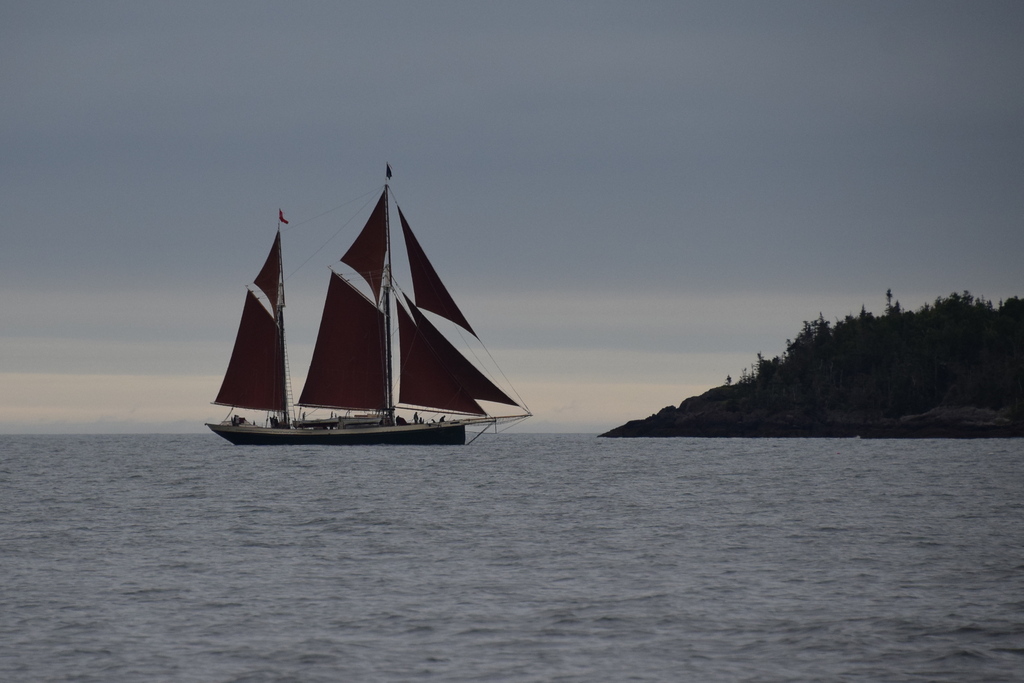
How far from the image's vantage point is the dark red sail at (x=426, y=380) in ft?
275

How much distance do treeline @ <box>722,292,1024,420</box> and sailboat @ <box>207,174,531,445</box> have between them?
339 feet

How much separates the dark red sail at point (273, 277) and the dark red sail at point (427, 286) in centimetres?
1823

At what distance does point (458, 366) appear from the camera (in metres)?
83.1

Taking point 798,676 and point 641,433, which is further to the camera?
point 641,433

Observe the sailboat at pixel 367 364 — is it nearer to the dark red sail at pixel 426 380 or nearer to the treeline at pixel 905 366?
the dark red sail at pixel 426 380

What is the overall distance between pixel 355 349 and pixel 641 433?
105300 millimetres

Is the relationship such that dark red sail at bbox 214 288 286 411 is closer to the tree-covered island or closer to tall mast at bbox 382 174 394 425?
tall mast at bbox 382 174 394 425

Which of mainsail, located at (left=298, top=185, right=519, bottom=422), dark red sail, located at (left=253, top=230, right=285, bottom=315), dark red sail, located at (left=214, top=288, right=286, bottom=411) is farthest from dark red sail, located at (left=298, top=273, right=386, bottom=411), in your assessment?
dark red sail, located at (left=253, top=230, right=285, bottom=315)

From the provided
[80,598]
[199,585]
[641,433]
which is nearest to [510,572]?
[199,585]

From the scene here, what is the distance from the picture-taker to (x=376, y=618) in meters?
20.3

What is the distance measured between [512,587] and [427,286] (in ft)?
198

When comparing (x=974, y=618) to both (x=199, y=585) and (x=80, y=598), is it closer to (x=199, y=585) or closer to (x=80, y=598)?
(x=199, y=585)

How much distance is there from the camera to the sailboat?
83438 mm

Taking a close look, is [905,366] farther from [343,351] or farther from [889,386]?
[343,351]
